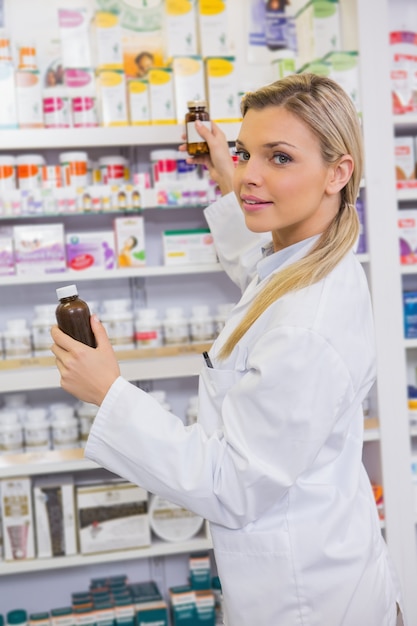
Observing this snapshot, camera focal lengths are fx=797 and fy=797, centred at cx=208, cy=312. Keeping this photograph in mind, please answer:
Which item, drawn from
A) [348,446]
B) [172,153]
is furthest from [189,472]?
[172,153]

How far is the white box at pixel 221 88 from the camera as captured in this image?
2838mm

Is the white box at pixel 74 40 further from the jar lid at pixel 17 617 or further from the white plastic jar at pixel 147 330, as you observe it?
the jar lid at pixel 17 617

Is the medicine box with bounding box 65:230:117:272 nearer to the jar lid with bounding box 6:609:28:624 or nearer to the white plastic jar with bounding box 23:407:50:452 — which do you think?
the white plastic jar with bounding box 23:407:50:452

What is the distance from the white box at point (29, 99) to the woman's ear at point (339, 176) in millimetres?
1569

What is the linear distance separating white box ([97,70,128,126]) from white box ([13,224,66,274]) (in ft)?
1.39

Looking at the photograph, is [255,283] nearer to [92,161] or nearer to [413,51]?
[92,161]

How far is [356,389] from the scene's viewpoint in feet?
4.85

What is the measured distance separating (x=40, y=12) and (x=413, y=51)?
144 centimetres

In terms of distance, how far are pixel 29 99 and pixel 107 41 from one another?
0.35 m

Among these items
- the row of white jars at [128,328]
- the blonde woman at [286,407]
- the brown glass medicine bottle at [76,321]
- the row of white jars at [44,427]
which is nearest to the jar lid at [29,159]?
the row of white jars at [128,328]

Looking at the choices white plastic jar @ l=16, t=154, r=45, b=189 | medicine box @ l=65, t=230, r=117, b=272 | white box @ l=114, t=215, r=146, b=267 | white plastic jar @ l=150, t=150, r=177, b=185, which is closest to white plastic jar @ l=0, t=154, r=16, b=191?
white plastic jar @ l=16, t=154, r=45, b=189

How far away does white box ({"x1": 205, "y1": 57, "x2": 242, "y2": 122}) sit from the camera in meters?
2.84

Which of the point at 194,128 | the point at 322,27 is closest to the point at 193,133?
the point at 194,128

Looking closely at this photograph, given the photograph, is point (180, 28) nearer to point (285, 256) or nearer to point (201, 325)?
point (201, 325)
